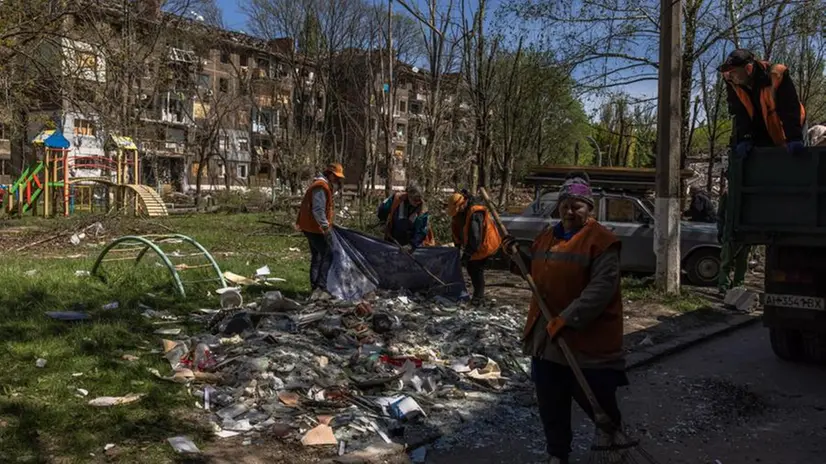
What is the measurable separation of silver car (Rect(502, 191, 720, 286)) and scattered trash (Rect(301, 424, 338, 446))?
319 inches

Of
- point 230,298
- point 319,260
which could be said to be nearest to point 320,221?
point 319,260

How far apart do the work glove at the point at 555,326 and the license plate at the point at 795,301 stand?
3963mm

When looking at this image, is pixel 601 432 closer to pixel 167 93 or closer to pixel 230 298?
pixel 230 298

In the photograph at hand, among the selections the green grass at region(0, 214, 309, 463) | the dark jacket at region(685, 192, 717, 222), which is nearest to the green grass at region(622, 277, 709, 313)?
the dark jacket at region(685, 192, 717, 222)

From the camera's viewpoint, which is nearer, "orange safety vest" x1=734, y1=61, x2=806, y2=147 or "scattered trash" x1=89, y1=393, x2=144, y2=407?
"scattered trash" x1=89, y1=393, x2=144, y2=407

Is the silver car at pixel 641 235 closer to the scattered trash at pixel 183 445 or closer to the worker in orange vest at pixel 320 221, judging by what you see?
the worker in orange vest at pixel 320 221

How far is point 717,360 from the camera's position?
7387 mm

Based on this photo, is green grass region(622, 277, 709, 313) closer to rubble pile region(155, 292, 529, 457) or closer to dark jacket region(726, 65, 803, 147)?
rubble pile region(155, 292, 529, 457)

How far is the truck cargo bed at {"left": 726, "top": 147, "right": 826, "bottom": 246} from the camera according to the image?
6.27 m

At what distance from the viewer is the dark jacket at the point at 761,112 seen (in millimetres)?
6547

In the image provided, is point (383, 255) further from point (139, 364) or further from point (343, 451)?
point (343, 451)

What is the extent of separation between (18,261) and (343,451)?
31.4 feet

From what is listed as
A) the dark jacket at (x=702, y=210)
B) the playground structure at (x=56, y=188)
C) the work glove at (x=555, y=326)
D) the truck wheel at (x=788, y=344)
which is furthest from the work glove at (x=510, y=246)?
the playground structure at (x=56, y=188)

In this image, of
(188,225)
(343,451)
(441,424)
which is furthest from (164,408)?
(188,225)
